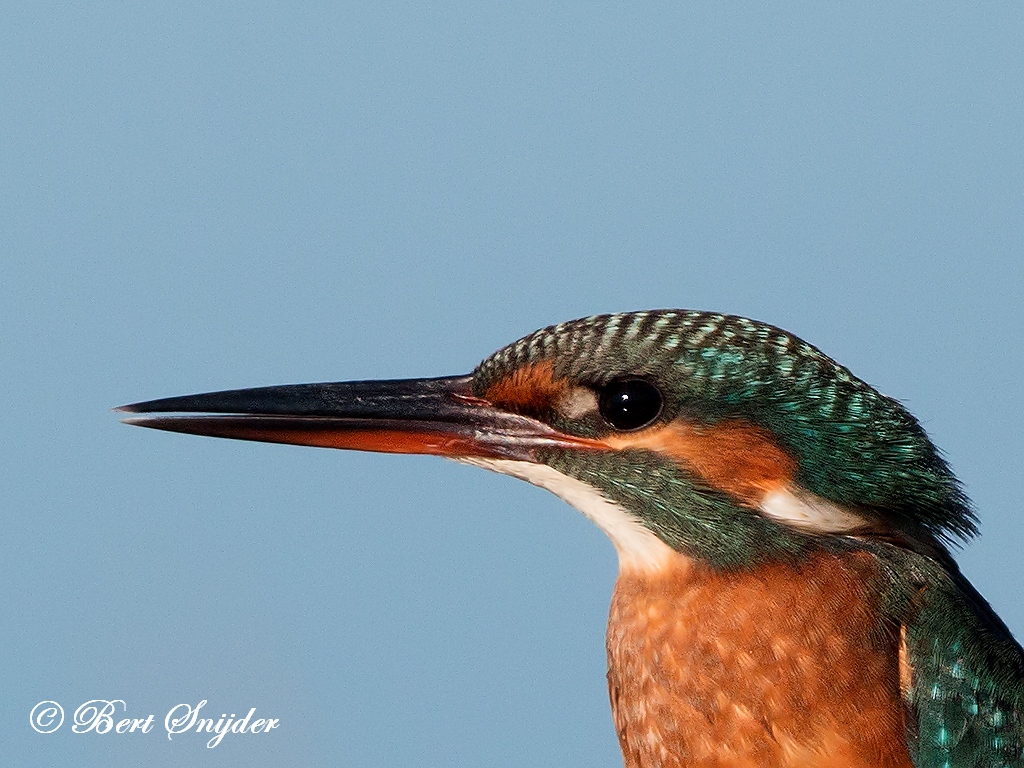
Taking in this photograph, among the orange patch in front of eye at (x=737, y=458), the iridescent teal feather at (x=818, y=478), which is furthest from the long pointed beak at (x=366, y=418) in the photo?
the orange patch in front of eye at (x=737, y=458)

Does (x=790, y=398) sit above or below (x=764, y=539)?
above

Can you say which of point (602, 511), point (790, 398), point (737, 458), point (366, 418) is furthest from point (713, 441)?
point (366, 418)

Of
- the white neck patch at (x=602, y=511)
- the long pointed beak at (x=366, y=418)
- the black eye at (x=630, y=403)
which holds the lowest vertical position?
the white neck patch at (x=602, y=511)

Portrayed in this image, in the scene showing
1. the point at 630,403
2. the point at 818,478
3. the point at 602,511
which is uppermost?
the point at 630,403

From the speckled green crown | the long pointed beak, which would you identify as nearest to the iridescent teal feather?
the speckled green crown

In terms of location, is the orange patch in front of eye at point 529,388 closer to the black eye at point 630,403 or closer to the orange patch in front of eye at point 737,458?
the black eye at point 630,403

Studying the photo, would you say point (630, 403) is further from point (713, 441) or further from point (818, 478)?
point (818, 478)
